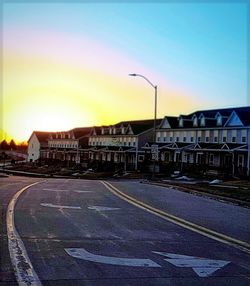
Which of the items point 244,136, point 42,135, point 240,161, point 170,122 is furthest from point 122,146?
point 42,135

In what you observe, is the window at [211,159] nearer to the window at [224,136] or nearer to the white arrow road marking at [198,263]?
the window at [224,136]

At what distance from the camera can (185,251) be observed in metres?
8.44

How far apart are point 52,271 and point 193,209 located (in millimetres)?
9418

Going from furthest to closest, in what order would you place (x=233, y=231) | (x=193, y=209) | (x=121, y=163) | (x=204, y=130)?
(x=121, y=163)
(x=204, y=130)
(x=193, y=209)
(x=233, y=231)

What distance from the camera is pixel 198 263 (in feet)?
24.8

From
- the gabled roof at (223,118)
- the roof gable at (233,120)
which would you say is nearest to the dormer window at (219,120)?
the gabled roof at (223,118)

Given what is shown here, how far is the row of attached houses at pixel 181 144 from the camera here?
5644cm

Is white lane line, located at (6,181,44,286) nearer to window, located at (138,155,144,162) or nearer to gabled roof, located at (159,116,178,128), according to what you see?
gabled roof, located at (159,116,178,128)

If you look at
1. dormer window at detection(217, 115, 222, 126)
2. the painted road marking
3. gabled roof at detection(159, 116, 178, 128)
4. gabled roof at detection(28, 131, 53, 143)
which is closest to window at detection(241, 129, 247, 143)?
dormer window at detection(217, 115, 222, 126)

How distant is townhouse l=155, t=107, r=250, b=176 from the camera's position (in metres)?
55.6

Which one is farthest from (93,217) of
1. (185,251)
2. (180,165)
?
(180,165)

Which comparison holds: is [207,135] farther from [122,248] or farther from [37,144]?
[37,144]

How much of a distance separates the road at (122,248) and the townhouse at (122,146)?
5885 centimetres

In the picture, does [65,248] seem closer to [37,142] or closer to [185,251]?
[185,251]
